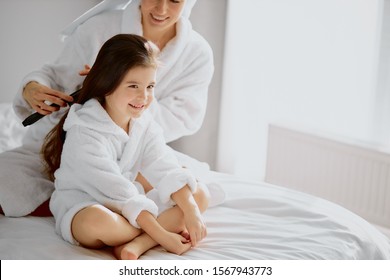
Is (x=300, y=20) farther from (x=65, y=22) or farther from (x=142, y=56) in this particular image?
(x=142, y=56)

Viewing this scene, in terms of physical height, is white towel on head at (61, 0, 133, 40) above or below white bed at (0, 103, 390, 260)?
above

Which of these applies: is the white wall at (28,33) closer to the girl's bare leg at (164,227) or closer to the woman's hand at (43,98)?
the woman's hand at (43,98)

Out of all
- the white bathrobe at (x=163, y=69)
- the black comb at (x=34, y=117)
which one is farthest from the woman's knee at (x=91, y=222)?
the white bathrobe at (x=163, y=69)

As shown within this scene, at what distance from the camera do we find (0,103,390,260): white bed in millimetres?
1179

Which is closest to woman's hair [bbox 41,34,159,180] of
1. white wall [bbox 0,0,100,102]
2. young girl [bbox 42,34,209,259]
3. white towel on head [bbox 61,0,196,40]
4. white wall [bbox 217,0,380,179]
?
young girl [bbox 42,34,209,259]

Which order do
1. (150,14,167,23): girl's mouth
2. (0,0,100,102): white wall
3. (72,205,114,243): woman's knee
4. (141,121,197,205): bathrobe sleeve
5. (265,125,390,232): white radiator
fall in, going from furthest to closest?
(265,125,390,232): white radiator
(0,0,100,102): white wall
(150,14,167,23): girl's mouth
(141,121,197,205): bathrobe sleeve
(72,205,114,243): woman's knee

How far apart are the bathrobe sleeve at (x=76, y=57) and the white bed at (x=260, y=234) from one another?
0.29 meters

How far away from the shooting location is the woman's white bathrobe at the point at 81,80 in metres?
1.34

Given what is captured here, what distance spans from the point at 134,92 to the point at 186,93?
1.05 feet

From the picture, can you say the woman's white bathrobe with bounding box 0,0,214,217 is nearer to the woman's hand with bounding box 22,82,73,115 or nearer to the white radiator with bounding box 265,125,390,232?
the woman's hand with bounding box 22,82,73,115

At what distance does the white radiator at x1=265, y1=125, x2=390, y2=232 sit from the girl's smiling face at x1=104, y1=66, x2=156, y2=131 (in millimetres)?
946

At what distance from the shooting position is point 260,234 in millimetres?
1260

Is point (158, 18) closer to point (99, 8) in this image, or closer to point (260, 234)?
point (99, 8)

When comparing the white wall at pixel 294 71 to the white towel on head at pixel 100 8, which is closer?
the white towel on head at pixel 100 8
